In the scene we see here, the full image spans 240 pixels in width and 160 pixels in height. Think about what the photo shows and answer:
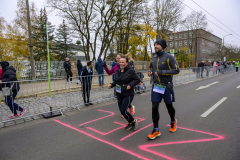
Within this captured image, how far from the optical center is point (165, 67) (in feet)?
11.1

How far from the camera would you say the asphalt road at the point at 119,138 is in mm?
2922

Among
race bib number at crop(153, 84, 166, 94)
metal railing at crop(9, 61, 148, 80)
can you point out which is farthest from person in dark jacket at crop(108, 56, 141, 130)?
metal railing at crop(9, 61, 148, 80)

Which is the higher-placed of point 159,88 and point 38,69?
point 38,69

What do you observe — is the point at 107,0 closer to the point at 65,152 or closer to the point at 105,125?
the point at 105,125

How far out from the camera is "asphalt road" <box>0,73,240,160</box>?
2.92 meters

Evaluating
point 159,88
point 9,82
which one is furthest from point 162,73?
point 9,82

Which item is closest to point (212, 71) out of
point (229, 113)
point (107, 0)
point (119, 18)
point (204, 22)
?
point (119, 18)

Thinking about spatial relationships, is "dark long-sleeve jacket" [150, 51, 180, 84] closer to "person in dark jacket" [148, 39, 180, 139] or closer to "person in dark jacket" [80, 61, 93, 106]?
"person in dark jacket" [148, 39, 180, 139]

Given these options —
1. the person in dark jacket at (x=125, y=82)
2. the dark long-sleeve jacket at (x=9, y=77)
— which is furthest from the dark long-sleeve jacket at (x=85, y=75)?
the person in dark jacket at (x=125, y=82)

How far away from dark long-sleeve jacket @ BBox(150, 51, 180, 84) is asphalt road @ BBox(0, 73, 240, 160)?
1.25 metres

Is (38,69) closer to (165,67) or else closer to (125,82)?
(125,82)

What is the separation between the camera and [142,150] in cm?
304

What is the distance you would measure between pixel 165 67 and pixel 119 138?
179 centimetres

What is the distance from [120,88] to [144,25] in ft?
86.8
